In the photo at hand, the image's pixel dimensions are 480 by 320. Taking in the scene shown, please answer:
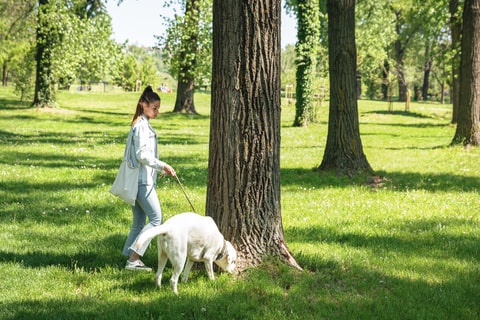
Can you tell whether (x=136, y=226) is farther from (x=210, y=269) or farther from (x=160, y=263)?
(x=210, y=269)

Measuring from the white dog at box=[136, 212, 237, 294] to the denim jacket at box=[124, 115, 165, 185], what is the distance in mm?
850

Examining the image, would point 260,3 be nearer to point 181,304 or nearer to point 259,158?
point 259,158

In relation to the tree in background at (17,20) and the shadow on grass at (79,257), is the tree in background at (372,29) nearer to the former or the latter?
the tree in background at (17,20)

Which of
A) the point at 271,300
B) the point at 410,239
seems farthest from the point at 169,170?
the point at 410,239

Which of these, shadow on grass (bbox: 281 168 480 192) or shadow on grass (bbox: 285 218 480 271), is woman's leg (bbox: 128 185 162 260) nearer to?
shadow on grass (bbox: 285 218 480 271)

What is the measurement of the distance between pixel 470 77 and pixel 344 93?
7047mm

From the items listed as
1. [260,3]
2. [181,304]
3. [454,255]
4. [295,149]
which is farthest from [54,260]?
[295,149]

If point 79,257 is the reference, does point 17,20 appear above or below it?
above

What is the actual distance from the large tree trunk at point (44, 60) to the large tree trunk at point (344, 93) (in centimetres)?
1979

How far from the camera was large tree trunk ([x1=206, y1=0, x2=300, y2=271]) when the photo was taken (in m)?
5.34

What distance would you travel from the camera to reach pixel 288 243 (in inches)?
275

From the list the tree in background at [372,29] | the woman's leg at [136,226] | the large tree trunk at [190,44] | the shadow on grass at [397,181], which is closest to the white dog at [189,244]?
the woman's leg at [136,226]

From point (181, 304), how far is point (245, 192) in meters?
1.38

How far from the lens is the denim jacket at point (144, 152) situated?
5660mm
